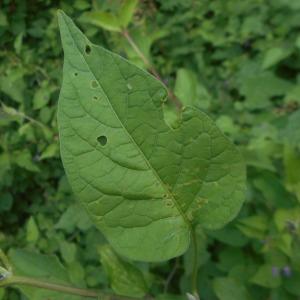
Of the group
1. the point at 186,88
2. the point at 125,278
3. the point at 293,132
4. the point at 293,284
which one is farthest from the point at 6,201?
the point at 125,278

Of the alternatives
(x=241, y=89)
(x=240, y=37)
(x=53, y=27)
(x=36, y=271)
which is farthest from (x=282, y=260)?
(x=53, y=27)

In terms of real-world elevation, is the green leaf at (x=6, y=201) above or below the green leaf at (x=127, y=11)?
below

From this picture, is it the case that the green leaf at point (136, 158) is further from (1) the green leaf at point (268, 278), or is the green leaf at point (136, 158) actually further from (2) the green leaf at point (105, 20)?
(2) the green leaf at point (105, 20)

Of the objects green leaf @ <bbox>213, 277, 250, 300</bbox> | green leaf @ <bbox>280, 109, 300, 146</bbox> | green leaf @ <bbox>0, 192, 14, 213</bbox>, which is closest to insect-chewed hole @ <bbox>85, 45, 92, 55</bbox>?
green leaf @ <bbox>213, 277, 250, 300</bbox>

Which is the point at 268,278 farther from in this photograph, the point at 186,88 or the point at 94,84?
the point at 94,84

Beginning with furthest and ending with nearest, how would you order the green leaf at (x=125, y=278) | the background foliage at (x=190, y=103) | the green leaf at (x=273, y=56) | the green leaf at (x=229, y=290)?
the green leaf at (x=273, y=56)
the background foliage at (x=190, y=103)
the green leaf at (x=229, y=290)
the green leaf at (x=125, y=278)

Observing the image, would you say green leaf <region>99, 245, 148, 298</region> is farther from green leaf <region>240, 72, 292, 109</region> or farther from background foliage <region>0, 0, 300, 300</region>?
green leaf <region>240, 72, 292, 109</region>

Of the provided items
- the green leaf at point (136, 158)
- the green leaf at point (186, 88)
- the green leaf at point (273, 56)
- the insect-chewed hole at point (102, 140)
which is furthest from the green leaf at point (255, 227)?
the green leaf at point (273, 56)

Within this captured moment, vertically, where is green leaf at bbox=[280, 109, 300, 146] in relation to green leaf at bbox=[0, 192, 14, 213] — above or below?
below

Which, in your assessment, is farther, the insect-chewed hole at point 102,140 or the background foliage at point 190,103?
the background foliage at point 190,103
